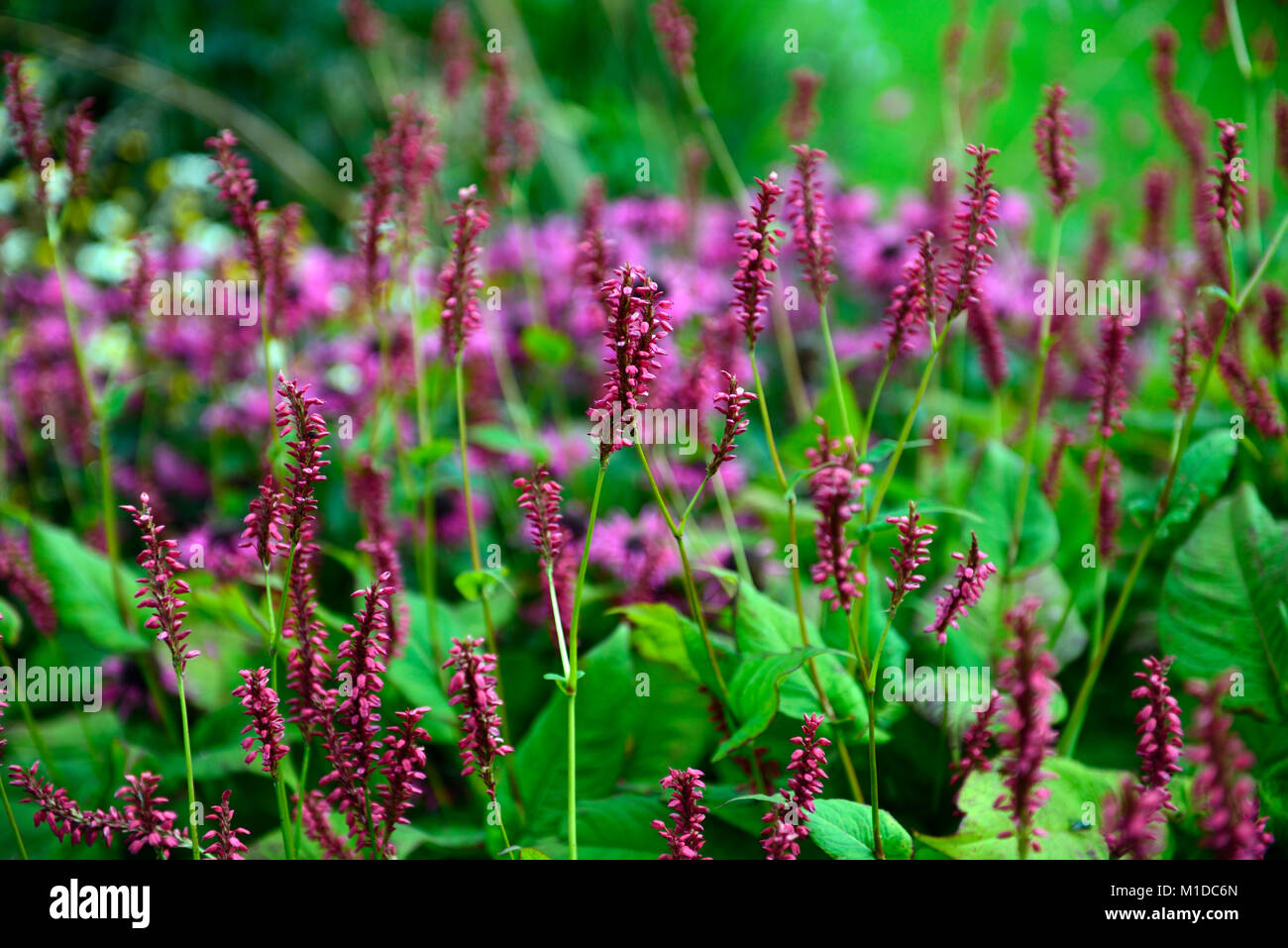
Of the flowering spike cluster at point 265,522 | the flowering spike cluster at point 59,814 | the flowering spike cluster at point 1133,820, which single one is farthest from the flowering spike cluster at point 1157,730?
the flowering spike cluster at point 59,814

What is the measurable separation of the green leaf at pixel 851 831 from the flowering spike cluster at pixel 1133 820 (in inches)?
5.5

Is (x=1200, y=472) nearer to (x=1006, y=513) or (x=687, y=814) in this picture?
(x=1006, y=513)

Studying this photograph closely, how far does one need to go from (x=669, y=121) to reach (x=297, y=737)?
2.07 meters

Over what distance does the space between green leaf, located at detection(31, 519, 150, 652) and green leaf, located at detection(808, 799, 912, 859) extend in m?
0.72

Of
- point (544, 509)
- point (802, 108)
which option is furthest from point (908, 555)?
point (802, 108)

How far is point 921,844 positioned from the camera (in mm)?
760

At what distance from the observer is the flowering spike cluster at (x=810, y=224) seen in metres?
0.75

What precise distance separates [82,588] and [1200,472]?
1143 mm

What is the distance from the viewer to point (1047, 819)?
737 mm

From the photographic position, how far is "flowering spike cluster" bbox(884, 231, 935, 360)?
0.70 meters

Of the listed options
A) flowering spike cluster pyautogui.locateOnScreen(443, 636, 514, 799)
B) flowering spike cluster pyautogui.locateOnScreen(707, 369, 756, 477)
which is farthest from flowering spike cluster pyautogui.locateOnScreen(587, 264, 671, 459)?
flowering spike cluster pyautogui.locateOnScreen(443, 636, 514, 799)
